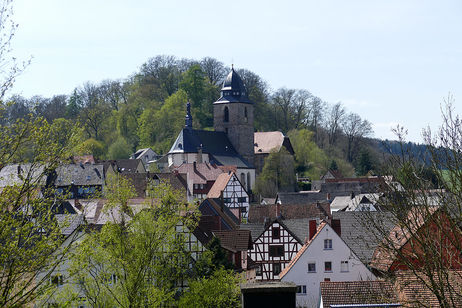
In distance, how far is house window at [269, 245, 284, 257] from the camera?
39.8 metres

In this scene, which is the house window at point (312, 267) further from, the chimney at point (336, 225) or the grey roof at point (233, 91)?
the grey roof at point (233, 91)

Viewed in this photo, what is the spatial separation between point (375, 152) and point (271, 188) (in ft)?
73.2

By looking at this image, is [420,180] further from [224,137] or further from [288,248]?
[224,137]

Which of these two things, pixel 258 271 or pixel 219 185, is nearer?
pixel 258 271

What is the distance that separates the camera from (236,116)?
9275 cm

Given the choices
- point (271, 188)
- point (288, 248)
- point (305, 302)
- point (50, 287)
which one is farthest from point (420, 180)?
point (271, 188)

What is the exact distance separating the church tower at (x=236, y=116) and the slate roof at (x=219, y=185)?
21242mm

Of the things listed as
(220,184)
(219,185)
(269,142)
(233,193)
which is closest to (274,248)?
(233,193)

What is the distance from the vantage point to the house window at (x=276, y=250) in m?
39.8

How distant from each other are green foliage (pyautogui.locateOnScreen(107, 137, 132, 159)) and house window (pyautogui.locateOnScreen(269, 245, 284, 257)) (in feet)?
198

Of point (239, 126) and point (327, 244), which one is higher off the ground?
point (239, 126)

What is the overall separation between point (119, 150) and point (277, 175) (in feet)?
74.8

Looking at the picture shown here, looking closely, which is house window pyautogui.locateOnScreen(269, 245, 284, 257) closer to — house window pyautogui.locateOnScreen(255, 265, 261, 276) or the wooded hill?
house window pyautogui.locateOnScreen(255, 265, 261, 276)

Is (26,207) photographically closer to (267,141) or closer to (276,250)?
(276,250)
